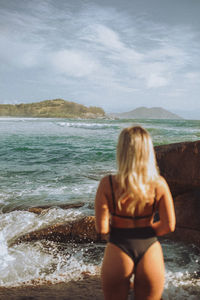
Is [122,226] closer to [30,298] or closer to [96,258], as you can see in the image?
[30,298]

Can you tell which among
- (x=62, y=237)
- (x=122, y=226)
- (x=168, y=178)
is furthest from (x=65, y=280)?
(x=168, y=178)

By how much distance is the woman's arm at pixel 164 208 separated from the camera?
6.21 feet

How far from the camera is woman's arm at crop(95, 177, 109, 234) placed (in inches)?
74.7

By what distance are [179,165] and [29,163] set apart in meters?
9.56

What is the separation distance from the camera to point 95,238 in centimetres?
471

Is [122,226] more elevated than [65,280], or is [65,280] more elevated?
[122,226]

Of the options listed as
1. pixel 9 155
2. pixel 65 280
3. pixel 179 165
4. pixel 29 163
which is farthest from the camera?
pixel 9 155

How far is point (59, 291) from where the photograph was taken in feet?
10.4

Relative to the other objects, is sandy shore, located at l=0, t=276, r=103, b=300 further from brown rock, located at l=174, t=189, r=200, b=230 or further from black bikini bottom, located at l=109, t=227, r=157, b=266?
brown rock, located at l=174, t=189, r=200, b=230

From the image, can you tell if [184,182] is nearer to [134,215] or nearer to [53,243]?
[53,243]

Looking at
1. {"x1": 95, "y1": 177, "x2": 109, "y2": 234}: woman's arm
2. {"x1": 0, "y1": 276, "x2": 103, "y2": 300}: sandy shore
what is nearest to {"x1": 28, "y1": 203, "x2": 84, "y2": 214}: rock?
{"x1": 0, "y1": 276, "x2": 103, "y2": 300}: sandy shore

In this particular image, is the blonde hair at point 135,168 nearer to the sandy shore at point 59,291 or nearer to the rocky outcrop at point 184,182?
the sandy shore at point 59,291

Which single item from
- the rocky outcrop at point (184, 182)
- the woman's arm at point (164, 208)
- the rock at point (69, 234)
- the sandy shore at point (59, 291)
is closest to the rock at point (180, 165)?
the rocky outcrop at point (184, 182)

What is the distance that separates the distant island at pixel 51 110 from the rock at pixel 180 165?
109 meters
